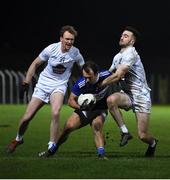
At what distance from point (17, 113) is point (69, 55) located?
14463 mm

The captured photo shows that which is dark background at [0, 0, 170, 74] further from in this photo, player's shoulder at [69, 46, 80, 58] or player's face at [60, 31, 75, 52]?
player's face at [60, 31, 75, 52]

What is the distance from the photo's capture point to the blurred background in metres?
47.9

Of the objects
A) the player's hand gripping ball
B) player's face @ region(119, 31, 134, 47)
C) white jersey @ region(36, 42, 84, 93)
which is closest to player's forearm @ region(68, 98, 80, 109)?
the player's hand gripping ball

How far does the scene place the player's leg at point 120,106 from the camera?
13.0m

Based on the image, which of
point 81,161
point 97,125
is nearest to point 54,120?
point 97,125

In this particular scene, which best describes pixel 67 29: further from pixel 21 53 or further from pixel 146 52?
pixel 146 52

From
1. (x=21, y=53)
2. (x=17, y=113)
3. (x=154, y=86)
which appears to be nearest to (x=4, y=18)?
(x=21, y=53)

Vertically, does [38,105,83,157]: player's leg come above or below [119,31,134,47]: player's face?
below

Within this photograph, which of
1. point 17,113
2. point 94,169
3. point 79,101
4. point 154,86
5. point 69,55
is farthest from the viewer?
point 154,86

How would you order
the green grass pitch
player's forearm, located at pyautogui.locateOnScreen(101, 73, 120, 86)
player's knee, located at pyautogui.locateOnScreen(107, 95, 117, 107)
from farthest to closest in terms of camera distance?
Result: player's knee, located at pyautogui.locateOnScreen(107, 95, 117, 107), player's forearm, located at pyautogui.locateOnScreen(101, 73, 120, 86), the green grass pitch

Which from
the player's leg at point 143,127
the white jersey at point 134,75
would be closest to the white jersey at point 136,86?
the white jersey at point 134,75

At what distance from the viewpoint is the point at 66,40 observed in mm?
13453

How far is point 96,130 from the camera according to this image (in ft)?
41.8

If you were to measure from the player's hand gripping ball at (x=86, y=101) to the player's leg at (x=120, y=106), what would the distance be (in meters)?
0.44
